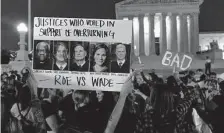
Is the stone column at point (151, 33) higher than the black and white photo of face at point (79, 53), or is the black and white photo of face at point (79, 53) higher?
the stone column at point (151, 33)

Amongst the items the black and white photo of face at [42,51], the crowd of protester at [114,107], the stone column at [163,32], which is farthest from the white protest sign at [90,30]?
the stone column at [163,32]

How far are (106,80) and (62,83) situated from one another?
0.93m

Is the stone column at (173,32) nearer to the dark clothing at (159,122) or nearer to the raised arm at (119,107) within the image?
the dark clothing at (159,122)

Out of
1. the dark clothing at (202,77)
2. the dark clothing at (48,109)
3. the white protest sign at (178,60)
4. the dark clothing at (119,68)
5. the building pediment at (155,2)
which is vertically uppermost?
the building pediment at (155,2)

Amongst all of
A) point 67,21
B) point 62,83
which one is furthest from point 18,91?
point 67,21

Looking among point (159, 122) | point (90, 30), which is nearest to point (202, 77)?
point (159, 122)

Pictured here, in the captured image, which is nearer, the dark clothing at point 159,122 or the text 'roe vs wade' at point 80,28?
the text 'roe vs wade' at point 80,28

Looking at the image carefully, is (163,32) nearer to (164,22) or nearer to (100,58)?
(164,22)

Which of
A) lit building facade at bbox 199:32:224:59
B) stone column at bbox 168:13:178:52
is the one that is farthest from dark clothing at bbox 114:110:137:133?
lit building facade at bbox 199:32:224:59

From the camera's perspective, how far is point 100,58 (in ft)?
31.0

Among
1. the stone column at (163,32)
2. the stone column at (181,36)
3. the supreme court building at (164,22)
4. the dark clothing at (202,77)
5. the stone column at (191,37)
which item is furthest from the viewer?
the stone column at (191,37)

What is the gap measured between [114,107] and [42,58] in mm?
1867

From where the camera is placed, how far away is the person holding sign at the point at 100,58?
9.39m

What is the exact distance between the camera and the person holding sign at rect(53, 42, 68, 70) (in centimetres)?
936
